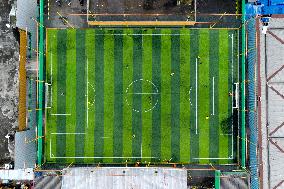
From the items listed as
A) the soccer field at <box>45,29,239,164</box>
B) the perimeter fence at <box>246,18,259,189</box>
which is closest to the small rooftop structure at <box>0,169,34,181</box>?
the soccer field at <box>45,29,239,164</box>

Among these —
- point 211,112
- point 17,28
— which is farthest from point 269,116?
point 17,28

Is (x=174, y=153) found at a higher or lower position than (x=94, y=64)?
lower

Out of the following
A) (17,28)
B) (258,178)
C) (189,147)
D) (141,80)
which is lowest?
(258,178)

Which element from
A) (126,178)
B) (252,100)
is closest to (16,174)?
(126,178)

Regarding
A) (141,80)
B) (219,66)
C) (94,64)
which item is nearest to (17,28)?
(94,64)

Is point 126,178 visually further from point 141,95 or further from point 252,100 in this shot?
point 252,100

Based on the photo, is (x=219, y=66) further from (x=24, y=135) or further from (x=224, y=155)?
(x=24, y=135)
